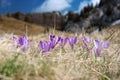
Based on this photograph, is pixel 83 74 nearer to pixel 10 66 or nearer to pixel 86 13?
pixel 10 66

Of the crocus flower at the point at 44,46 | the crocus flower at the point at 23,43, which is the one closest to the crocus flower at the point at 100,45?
the crocus flower at the point at 44,46

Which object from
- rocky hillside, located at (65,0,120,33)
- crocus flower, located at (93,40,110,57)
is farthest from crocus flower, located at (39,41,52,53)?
rocky hillside, located at (65,0,120,33)

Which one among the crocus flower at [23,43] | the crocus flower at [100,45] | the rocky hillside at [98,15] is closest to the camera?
the crocus flower at [23,43]

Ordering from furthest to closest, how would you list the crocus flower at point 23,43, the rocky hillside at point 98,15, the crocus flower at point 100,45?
the rocky hillside at point 98,15 → the crocus flower at point 100,45 → the crocus flower at point 23,43

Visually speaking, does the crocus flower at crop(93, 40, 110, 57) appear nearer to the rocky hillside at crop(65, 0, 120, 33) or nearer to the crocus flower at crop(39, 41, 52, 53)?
the crocus flower at crop(39, 41, 52, 53)

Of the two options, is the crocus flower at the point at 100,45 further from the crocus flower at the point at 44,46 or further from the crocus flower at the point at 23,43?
the crocus flower at the point at 23,43

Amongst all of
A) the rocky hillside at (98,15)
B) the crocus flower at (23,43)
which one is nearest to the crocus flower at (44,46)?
the crocus flower at (23,43)

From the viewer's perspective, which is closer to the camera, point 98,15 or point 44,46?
point 44,46

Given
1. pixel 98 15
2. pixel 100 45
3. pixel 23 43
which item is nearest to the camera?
pixel 23 43

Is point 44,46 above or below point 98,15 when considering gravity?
below

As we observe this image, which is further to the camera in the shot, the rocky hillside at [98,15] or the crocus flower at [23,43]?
the rocky hillside at [98,15]

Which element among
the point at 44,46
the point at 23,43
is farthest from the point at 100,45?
the point at 23,43

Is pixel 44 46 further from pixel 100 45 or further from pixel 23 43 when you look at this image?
pixel 100 45

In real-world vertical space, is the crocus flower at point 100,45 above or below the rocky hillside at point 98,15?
below
